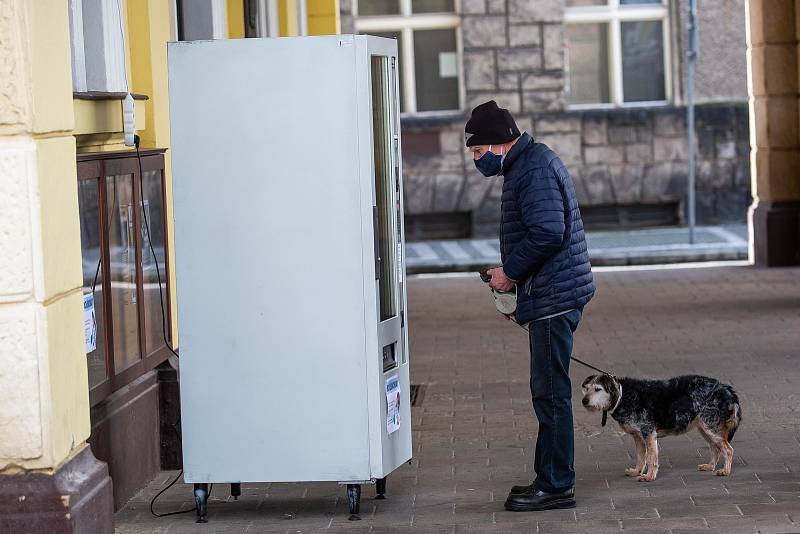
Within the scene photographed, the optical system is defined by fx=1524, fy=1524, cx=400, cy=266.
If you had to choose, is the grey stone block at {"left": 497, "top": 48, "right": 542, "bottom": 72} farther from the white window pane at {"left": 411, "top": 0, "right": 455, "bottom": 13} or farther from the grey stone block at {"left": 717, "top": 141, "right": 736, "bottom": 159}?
the grey stone block at {"left": 717, "top": 141, "right": 736, "bottom": 159}

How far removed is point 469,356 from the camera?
11859 millimetres

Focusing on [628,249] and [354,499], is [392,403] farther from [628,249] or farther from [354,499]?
[628,249]

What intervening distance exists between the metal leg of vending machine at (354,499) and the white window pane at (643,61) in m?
17.1

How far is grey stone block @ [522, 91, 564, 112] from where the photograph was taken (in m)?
22.4

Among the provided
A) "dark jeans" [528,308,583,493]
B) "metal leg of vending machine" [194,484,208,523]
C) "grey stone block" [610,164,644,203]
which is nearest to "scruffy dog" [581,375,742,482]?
"dark jeans" [528,308,583,493]

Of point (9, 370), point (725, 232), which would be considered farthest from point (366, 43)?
point (725, 232)

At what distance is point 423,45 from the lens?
23.0m

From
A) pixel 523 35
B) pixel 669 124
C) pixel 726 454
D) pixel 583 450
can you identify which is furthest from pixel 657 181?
pixel 726 454

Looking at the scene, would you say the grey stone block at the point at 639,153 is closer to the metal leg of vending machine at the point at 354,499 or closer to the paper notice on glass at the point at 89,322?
the metal leg of vending machine at the point at 354,499

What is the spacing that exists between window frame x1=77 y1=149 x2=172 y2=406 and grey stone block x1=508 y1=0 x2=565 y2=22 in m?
15.1

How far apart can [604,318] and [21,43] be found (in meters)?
8.96

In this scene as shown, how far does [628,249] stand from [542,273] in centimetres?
1327

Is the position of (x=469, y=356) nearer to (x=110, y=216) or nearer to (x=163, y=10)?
(x=163, y=10)

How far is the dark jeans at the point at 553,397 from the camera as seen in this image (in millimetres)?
6668
